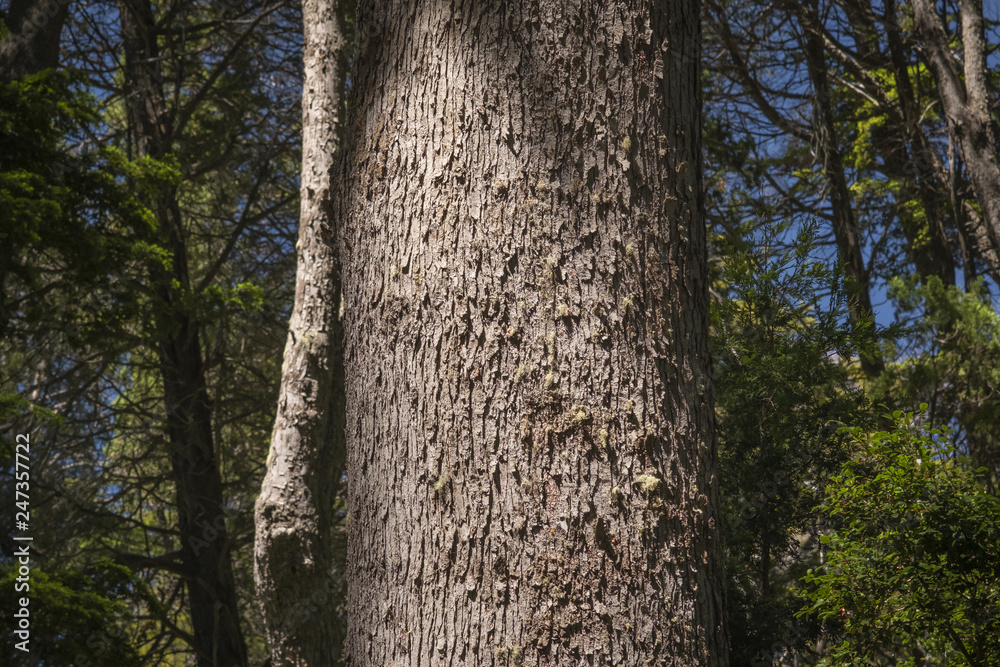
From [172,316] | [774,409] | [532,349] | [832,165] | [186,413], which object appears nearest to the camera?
[532,349]

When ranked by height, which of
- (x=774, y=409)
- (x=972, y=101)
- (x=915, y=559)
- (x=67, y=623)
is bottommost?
(x=67, y=623)

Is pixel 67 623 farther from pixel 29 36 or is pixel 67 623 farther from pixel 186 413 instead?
pixel 29 36

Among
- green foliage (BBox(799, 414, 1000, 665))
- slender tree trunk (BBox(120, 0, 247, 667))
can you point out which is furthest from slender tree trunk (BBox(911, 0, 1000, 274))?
slender tree trunk (BBox(120, 0, 247, 667))

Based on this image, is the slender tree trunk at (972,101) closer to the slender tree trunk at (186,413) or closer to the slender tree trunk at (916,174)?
the slender tree trunk at (916,174)

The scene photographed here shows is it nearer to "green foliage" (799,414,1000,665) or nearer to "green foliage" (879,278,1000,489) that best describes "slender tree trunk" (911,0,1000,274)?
"green foliage" (879,278,1000,489)

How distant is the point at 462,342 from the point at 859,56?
10782 mm

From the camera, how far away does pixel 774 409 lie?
4.61 metres

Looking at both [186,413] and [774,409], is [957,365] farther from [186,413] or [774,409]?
[186,413]

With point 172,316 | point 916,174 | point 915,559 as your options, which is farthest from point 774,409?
point 916,174

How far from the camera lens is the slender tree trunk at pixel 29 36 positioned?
637 cm

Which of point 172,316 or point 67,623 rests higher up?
point 172,316

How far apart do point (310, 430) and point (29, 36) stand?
14.7 feet

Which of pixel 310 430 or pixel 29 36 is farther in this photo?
pixel 29 36

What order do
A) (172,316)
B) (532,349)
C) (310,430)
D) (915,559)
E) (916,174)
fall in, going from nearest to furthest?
(532,349) < (915,559) < (310,430) < (172,316) < (916,174)
